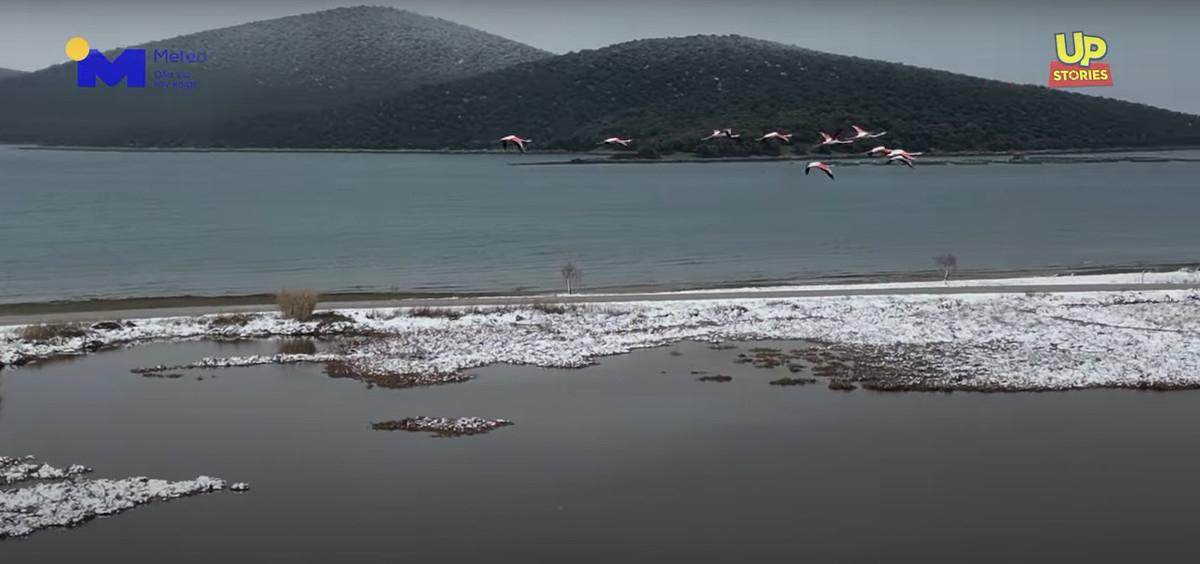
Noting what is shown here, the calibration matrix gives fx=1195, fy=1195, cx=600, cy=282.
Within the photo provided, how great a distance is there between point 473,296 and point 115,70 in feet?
460

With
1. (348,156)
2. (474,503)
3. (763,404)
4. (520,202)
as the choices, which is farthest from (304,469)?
(348,156)

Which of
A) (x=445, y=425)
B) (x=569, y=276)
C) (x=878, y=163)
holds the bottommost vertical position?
(x=445, y=425)

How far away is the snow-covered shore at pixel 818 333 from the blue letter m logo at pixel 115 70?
4934 inches

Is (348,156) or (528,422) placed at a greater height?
(348,156)

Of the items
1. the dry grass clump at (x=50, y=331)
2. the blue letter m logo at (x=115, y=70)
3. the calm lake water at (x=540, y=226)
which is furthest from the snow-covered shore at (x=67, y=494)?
the blue letter m logo at (x=115, y=70)

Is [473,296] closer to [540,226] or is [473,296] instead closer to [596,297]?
[596,297]

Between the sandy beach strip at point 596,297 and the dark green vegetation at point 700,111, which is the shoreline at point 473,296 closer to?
the sandy beach strip at point 596,297

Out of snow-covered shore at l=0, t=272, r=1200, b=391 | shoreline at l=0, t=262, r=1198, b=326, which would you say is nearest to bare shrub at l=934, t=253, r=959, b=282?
shoreline at l=0, t=262, r=1198, b=326

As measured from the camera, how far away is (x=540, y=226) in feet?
253

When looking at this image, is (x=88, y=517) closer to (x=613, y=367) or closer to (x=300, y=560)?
(x=300, y=560)

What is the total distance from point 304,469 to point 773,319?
16.7 meters

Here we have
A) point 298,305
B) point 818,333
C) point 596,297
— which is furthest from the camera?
point 596,297

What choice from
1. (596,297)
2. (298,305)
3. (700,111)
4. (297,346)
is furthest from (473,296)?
(700,111)

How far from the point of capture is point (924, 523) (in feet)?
58.1
